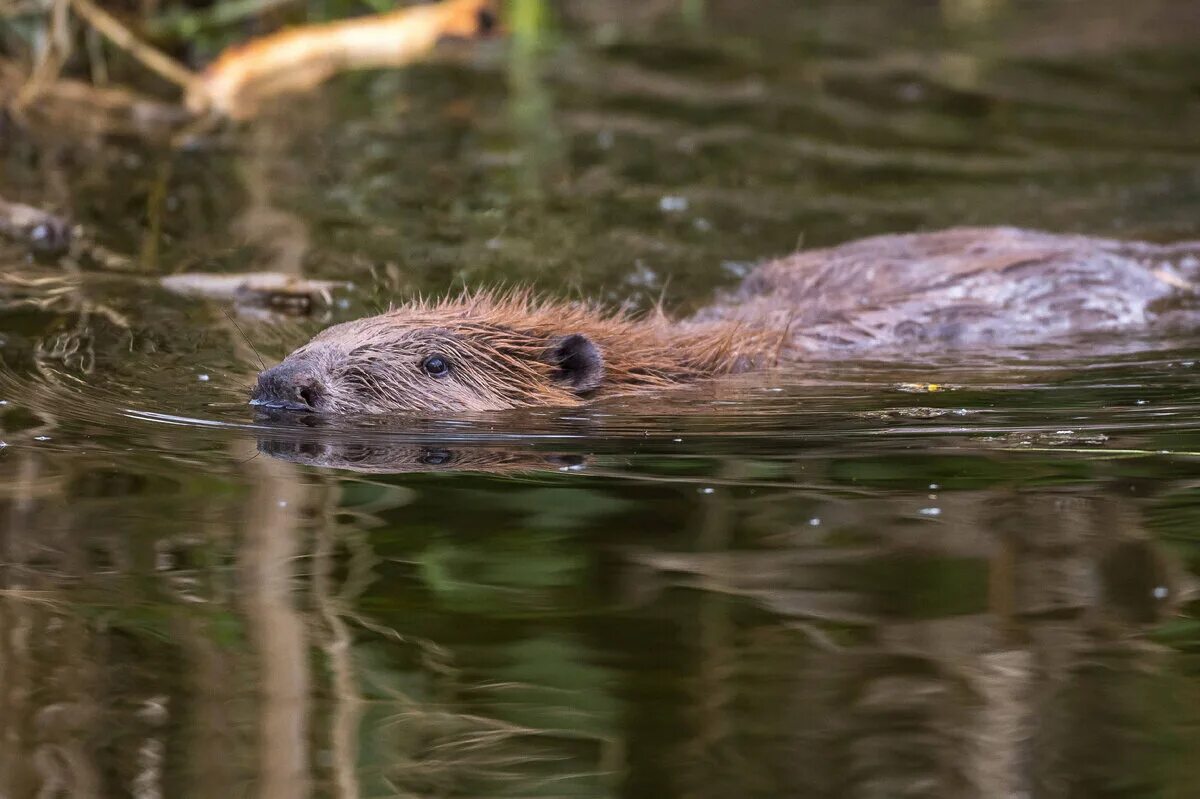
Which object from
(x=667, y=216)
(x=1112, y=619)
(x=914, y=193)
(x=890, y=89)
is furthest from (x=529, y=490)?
(x=890, y=89)

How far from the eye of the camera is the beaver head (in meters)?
4.35

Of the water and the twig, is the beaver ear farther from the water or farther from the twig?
the twig

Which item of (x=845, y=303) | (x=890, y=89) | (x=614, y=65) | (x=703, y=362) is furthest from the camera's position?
(x=614, y=65)

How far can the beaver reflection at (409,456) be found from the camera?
3721mm

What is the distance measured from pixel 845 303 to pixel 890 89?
559 centimetres

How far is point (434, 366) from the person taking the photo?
455cm

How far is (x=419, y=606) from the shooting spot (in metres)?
2.85

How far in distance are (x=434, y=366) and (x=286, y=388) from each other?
1.58ft

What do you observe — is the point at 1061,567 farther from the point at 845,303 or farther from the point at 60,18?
the point at 60,18

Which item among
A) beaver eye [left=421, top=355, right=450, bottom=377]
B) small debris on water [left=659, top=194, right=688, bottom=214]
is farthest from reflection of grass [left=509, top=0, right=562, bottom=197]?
beaver eye [left=421, top=355, right=450, bottom=377]

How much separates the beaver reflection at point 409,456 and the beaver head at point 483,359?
1.20 feet

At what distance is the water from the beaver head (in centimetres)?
15

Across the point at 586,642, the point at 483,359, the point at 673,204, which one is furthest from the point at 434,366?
the point at 673,204

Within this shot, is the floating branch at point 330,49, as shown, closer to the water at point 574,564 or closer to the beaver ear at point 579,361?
the water at point 574,564
